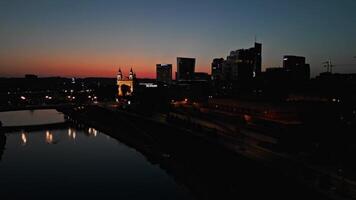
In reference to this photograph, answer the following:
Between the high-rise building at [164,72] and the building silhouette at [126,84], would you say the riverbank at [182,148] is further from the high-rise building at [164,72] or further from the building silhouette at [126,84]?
the high-rise building at [164,72]

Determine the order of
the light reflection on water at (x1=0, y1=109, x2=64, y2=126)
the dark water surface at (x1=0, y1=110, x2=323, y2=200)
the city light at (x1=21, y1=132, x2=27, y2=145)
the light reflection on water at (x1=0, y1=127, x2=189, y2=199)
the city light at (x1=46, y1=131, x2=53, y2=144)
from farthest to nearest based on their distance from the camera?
1. the light reflection on water at (x1=0, y1=109, x2=64, y2=126)
2. the city light at (x1=46, y1=131, x2=53, y2=144)
3. the city light at (x1=21, y1=132, x2=27, y2=145)
4. the light reflection on water at (x1=0, y1=127, x2=189, y2=199)
5. the dark water surface at (x1=0, y1=110, x2=323, y2=200)

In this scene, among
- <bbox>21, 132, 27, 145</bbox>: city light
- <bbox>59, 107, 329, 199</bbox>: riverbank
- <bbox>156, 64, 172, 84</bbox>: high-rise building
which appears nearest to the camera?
<bbox>59, 107, 329, 199</bbox>: riverbank

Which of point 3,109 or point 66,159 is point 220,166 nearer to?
point 66,159

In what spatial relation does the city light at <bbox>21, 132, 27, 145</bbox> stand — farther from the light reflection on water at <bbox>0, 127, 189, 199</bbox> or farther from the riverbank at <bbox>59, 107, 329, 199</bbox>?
the riverbank at <bbox>59, 107, 329, 199</bbox>

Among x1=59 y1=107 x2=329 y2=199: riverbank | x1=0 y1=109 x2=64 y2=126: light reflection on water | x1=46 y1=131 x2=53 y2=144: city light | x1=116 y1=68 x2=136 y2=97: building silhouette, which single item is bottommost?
x1=0 y1=109 x2=64 y2=126: light reflection on water

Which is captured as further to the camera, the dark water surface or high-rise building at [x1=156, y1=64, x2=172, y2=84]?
high-rise building at [x1=156, y1=64, x2=172, y2=84]

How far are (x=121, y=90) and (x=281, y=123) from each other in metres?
61.6

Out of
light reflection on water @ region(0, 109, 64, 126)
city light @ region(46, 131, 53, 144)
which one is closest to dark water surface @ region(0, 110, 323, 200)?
city light @ region(46, 131, 53, 144)

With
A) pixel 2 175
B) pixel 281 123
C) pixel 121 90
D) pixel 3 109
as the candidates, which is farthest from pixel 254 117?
pixel 121 90

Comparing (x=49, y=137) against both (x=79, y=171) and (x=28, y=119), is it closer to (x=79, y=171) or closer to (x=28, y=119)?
(x=79, y=171)

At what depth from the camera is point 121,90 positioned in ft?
266

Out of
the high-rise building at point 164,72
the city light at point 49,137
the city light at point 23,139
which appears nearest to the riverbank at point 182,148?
the city light at point 49,137

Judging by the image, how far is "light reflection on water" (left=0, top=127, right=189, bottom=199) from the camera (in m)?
19.1

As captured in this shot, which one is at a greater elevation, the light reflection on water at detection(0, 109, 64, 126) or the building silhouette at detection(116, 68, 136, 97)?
the building silhouette at detection(116, 68, 136, 97)
